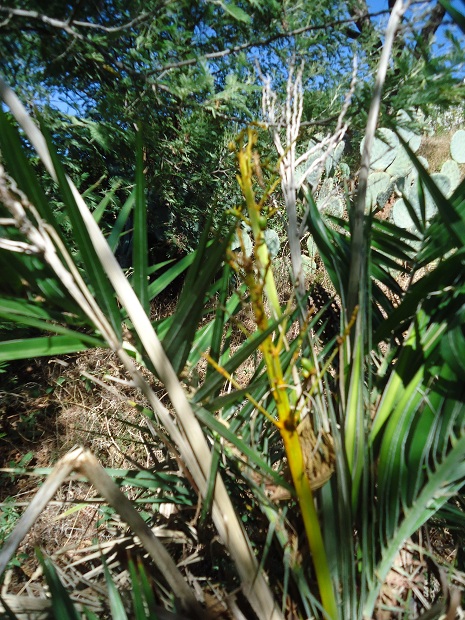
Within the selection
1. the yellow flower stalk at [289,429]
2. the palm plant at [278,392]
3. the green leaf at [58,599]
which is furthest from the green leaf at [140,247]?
the green leaf at [58,599]

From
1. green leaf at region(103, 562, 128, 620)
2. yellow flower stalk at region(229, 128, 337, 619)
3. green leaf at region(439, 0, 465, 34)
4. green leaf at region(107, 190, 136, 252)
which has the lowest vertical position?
green leaf at region(103, 562, 128, 620)

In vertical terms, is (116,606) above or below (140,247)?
→ below

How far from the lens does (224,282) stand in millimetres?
599

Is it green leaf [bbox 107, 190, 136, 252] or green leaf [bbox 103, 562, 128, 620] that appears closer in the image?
green leaf [bbox 103, 562, 128, 620]

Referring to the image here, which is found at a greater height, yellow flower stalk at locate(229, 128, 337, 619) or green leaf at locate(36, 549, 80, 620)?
yellow flower stalk at locate(229, 128, 337, 619)

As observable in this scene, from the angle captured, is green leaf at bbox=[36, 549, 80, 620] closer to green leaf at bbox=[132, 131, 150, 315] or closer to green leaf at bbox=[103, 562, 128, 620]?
green leaf at bbox=[103, 562, 128, 620]

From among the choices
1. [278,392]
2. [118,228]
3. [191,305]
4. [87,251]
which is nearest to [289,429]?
[278,392]

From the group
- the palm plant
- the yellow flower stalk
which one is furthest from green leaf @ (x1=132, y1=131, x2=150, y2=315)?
the yellow flower stalk

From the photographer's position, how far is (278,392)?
0.44 meters

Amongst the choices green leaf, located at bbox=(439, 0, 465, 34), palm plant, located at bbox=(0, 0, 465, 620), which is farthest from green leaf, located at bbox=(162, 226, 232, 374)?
green leaf, located at bbox=(439, 0, 465, 34)

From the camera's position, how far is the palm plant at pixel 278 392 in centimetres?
41

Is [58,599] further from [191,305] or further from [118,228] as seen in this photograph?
[118,228]

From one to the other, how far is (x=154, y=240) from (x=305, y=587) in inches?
81.8

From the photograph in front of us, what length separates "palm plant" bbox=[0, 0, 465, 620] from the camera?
1.35 feet
